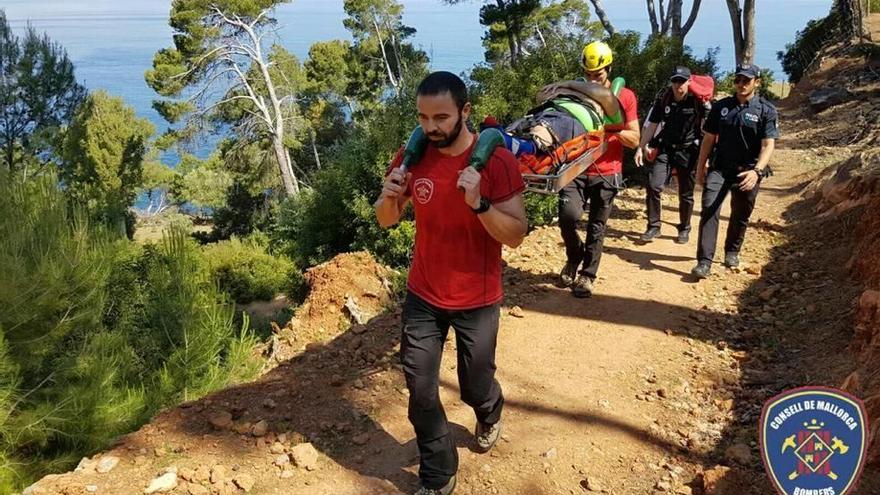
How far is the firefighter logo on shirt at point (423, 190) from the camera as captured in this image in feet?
9.78

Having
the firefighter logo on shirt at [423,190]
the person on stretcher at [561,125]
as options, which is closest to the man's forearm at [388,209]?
the firefighter logo on shirt at [423,190]

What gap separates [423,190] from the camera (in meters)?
2.99

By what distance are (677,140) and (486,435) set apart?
4.76 meters

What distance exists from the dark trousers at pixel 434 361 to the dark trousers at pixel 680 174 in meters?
4.86

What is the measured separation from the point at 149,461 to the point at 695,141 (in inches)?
242

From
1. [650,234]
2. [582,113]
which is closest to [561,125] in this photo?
[582,113]

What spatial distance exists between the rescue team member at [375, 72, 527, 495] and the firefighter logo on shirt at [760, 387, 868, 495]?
4.73 ft

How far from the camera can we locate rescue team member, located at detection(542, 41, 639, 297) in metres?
5.27

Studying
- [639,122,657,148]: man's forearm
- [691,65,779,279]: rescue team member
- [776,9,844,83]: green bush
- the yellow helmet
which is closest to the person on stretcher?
the yellow helmet

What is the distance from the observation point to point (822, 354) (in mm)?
4742

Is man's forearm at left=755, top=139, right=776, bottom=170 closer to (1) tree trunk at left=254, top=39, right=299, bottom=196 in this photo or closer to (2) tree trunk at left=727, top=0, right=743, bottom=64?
(2) tree trunk at left=727, top=0, right=743, bottom=64

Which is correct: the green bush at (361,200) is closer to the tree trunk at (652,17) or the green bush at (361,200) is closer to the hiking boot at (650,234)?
the hiking boot at (650,234)

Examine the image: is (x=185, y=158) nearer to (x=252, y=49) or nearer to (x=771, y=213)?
(x=252, y=49)

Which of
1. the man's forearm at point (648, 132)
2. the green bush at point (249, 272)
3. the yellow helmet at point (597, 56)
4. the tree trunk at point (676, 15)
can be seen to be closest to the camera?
the yellow helmet at point (597, 56)
